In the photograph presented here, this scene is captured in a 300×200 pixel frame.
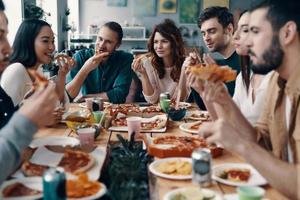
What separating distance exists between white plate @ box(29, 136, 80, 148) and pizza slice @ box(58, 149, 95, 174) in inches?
7.1

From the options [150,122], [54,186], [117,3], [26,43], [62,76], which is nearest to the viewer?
[54,186]

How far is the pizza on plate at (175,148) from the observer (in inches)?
65.3

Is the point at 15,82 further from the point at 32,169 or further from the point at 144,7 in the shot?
the point at 144,7

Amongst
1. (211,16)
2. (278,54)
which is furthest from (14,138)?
(211,16)

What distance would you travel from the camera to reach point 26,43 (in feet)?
8.72

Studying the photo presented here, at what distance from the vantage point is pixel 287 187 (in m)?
1.26

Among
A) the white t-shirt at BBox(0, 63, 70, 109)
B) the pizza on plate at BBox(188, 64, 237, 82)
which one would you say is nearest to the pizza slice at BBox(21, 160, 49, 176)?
the pizza on plate at BBox(188, 64, 237, 82)

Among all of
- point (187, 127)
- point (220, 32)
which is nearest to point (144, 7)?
point (220, 32)

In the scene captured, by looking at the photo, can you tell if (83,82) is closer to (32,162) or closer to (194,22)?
(32,162)

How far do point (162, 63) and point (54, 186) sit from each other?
2.52 meters

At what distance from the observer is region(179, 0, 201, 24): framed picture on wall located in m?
7.73

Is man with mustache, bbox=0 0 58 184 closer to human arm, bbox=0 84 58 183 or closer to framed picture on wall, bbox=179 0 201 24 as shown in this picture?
human arm, bbox=0 84 58 183

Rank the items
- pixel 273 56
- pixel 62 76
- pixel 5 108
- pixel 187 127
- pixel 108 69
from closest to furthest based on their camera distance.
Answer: pixel 273 56 < pixel 5 108 < pixel 187 127 < pixel 62 76 < pixel 108 69

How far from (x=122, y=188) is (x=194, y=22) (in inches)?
268
